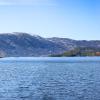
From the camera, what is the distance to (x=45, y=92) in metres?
49.0

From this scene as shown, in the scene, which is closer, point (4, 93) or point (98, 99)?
point (98, 99)

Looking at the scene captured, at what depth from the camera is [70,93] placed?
155 ft

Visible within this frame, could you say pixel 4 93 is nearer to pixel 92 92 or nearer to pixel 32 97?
pixel 32 97

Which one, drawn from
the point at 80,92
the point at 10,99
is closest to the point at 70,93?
the point at 80,92

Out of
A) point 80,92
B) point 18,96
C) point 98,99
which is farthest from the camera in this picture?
point 80,92

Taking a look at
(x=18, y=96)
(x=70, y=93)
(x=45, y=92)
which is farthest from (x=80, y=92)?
(x=18, y=96)

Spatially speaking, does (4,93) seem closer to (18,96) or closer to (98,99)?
(18,96)

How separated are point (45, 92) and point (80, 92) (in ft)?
15.7

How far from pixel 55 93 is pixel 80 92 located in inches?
133

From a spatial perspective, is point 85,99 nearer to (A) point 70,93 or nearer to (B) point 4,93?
(A) point 70,93

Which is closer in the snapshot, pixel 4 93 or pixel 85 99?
pixel 85 99

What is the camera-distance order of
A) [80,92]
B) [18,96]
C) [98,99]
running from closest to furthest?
1. [98,99]
2. [18,96]
3. [80,92]

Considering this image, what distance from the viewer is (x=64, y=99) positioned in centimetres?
4247

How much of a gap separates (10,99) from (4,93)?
5866 mm
